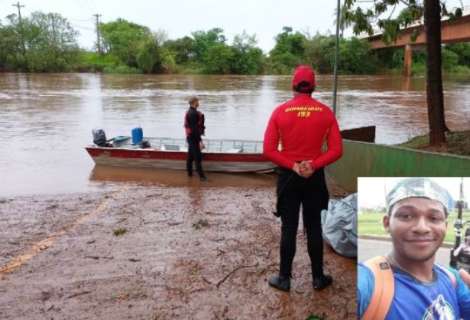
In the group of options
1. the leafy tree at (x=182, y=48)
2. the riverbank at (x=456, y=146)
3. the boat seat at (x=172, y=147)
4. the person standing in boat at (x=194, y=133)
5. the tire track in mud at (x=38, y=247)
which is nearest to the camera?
the tire track in mud at (x=38, y=247)

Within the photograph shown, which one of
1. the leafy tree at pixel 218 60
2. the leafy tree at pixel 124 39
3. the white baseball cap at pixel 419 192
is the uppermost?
the leafy tree at pixel 124 39

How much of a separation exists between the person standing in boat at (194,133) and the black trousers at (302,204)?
6.75m

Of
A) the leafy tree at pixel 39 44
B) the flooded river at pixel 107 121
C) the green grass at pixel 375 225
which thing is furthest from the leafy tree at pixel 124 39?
the green grass at pixel 375 225

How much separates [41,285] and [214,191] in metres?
5.71

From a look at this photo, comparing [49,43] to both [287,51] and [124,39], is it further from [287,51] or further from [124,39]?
[287,51]

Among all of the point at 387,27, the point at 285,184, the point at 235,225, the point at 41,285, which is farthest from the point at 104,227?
the point at 387,27

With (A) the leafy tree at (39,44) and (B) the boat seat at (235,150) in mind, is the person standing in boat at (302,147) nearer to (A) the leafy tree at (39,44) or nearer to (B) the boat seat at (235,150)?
(B) the boat seat at (235,150)

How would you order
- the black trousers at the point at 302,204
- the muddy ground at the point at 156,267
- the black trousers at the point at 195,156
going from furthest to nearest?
the black trousers at the point at 195,156 → the muddy ground at the point at 156,267 → the black trousers at the point at 302,204

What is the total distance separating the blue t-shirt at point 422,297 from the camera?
216 cm

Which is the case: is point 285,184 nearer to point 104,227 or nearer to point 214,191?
Result: point 104,227

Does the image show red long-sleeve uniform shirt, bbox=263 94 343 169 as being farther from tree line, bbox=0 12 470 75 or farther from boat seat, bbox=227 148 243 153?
tree line, bbox=0 12 470 75

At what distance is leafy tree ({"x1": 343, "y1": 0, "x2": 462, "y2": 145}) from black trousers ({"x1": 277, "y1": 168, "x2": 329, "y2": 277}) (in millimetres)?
6562

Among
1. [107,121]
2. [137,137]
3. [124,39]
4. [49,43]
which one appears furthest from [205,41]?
[137,137]

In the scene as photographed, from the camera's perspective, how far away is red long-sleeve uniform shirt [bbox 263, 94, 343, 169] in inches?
144
